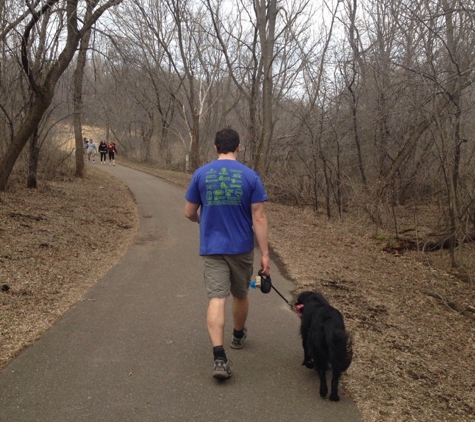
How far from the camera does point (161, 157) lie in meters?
35.1

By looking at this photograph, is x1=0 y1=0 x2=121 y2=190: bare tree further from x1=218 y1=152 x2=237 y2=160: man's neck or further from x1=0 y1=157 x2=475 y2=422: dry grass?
x1=218 y1=152 x2=237 y2=160: man's neck

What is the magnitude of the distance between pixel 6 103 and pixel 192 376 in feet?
38.8

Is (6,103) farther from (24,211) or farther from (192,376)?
(192,376)

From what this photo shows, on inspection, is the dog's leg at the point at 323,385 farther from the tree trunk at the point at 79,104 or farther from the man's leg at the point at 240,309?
the tree trunk at the point at 79,104

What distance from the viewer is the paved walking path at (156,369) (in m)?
3.25

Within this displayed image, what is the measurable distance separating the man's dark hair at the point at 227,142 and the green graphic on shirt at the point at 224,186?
0.20 metres

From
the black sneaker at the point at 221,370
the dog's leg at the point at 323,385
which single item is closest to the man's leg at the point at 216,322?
the black sneaker at the point at 221,370

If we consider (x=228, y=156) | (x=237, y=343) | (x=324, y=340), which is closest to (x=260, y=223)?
(x=228, y=156)

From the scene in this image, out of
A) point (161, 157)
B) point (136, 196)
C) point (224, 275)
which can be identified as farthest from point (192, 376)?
point (161, 157)

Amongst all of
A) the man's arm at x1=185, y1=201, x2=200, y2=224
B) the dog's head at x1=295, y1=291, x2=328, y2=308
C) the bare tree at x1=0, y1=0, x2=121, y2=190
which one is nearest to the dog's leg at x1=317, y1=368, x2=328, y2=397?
the dog's head at x1=295, y1=291, x2=328, y2=308

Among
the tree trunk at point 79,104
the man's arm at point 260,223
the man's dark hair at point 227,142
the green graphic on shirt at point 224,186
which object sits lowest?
the man's arm at point 260,223

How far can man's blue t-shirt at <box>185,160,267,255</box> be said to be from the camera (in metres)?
3.67

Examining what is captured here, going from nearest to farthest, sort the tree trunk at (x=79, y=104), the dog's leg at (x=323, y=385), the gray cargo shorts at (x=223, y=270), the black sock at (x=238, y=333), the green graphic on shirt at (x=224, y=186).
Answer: the dog's leg at (x=323, y=385) < the green graphic on shirt at (x=224, y=186) < the gray cargo shorts at (x=223, y=270) < the black sock at (x=238, y=333) < the tree trunk at (x=79, y=104)

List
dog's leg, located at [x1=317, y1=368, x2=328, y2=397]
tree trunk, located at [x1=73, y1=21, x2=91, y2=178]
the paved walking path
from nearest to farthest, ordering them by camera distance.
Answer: the paved walking path < dog's leg, located at [x1=317, y1=368, x2=328, y2=397] < tree trunk, located at [x1=73, y1=21, x2=91, y2=178]
